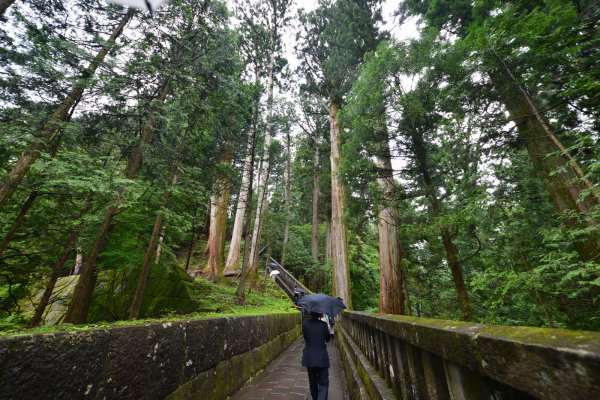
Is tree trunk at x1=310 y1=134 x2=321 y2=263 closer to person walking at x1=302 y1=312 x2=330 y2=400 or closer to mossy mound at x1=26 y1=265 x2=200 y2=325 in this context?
mossy mound at x1=26 y1=265 x2=200 y2=325

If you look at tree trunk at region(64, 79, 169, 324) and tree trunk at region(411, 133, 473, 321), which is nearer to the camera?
tree trunk at region(411, 133, 473, 321)

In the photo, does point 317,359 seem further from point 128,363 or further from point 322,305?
point 128,363

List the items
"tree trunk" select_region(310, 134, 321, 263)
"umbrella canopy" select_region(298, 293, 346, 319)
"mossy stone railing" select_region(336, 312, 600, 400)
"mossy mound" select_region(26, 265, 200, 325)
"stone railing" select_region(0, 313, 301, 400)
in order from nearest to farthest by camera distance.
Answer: "mossy stone railing" select_region(336, 312, 600, 400) < "stone railing" select_region(0, 313, 301, 400) < "umbrella canopy" select_region(298, 293, 346, 319) < "mossy mound" select_region(26, 265, 200, 325) < "tree trunk" select_region(310, 134, 321, 263)

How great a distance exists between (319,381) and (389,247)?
5.45 metres

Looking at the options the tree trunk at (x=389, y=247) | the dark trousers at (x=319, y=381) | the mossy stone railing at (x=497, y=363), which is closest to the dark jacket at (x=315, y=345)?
the dark trousers at (x=319, y=381)

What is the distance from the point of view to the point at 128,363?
73.0 inches

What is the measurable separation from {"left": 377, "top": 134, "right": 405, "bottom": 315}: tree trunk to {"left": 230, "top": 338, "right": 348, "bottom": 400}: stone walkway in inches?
101

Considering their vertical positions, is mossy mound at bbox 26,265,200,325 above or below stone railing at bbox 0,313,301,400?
above

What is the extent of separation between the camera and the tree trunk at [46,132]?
17.9 ft

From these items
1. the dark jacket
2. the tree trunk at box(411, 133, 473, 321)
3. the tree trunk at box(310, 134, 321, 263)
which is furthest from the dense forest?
the tree trunk at box(310, 134, 321, 263)

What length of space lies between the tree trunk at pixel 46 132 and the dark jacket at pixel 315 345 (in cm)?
586

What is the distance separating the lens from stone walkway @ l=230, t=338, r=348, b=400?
4.04m

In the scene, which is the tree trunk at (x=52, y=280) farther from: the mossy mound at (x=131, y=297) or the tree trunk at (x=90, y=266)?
the mossy mound at (x=131, y=297)

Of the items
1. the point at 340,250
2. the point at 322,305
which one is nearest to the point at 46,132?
the point at 322,305
